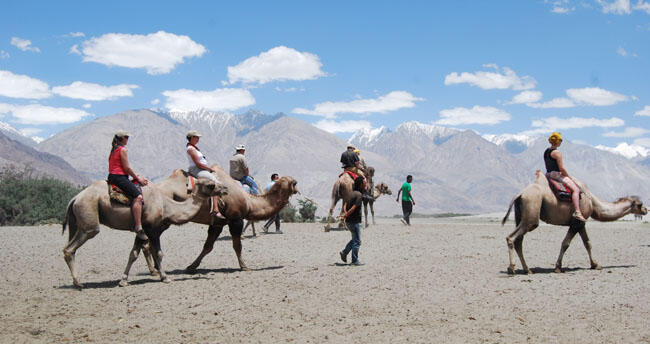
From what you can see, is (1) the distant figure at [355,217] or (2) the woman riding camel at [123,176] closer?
(2) the woman riding camel at [123,176]

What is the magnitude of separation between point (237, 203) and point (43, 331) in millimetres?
4936

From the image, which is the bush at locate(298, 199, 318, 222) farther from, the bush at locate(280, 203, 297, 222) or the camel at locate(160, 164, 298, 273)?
the camel at locate(160, 164, 298, 273)

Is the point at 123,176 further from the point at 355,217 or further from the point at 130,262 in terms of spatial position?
the point at 355,217

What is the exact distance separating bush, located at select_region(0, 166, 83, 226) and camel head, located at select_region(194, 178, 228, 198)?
1970 centimetres

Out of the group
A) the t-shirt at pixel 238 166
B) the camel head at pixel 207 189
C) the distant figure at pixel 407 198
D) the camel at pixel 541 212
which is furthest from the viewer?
the distant figure at pixel 407 198

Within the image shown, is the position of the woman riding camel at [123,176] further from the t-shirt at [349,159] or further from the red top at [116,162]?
the t-shirt at [349,159]

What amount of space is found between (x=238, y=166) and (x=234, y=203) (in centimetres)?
338

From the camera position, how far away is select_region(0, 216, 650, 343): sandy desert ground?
776 cm

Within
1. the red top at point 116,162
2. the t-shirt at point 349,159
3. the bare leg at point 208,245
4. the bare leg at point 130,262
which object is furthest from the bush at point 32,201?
the red top at point 116,162

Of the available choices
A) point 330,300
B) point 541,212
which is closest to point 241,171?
point 330,300

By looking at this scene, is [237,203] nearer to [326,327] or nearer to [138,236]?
[138,236]

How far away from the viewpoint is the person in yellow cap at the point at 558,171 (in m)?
12.4

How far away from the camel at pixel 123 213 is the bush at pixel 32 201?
19.4 meters

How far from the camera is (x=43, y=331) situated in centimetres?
810
